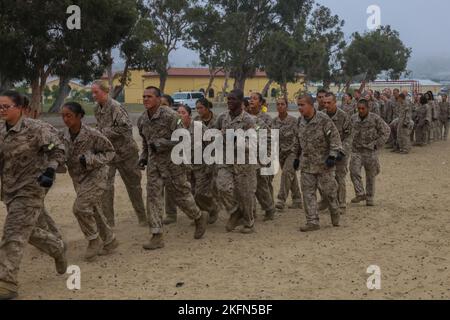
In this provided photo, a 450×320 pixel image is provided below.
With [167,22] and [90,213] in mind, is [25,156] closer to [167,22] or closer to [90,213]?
[90,213]

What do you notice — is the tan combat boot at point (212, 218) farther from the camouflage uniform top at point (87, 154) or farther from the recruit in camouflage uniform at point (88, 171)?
the camouflage uniform top at point (87, 154)

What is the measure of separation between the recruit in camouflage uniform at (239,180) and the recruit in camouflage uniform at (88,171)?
67.4 inches

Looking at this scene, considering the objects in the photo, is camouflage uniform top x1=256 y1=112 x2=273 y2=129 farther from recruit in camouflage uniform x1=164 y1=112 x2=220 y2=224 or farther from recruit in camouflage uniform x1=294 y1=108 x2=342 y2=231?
recruit in camouflage uniform x1=294 y1=108 x2=342 y2=231

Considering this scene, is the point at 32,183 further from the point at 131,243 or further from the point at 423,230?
the point at 423,230

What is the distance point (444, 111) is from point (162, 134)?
1675 cm

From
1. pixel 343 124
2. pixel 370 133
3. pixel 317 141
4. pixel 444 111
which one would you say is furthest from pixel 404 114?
pixel 317 141

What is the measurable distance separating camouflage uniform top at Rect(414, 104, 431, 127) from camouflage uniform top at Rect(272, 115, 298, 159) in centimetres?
1084

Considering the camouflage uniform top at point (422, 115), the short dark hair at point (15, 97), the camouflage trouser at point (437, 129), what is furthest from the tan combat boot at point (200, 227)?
the camouflage trouser at point (437, 129)

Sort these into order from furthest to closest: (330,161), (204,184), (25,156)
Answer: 1. (204,184)
2. (330,161)
3. (25,156)

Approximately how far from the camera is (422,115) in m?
19.0

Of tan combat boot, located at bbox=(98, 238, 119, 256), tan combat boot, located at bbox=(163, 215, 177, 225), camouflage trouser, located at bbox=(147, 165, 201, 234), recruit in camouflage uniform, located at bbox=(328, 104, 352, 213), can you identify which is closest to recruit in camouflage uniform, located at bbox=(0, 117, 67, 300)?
tan combat boot, located at bbox=(98, 238, 119, 256)

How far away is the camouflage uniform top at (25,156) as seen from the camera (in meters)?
5.36

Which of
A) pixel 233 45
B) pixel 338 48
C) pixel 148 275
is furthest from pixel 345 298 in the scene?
pixel 338 48

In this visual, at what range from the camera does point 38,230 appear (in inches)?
219
